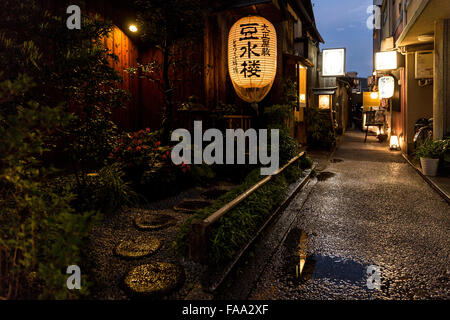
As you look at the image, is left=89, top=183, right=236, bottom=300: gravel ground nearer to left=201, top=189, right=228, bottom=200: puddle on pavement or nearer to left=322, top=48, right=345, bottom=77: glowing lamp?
left=201, top=189, right=228, bottom=200: puddle on pavement

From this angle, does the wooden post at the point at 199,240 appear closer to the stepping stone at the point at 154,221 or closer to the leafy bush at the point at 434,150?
the stepping stone at the point at 154,221

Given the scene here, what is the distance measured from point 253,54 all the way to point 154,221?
5627mm

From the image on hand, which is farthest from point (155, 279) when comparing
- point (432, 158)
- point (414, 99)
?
point (414, 99)

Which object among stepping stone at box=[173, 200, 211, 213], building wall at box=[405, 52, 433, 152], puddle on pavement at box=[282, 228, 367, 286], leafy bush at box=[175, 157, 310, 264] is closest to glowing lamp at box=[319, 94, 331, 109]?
building wall at box=[405, 52, 433, 152]

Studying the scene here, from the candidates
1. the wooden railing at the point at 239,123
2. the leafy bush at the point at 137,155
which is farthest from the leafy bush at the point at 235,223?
the wooden railing at the point at 239,123

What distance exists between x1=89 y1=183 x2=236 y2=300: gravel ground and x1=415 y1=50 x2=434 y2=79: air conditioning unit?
1426 centimetres

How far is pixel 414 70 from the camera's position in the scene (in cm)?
1664

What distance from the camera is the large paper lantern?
359 inches

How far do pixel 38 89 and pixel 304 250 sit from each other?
5486mm

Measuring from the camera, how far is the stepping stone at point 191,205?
23.9 ft

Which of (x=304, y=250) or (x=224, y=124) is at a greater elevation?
(x=224, y=124)
